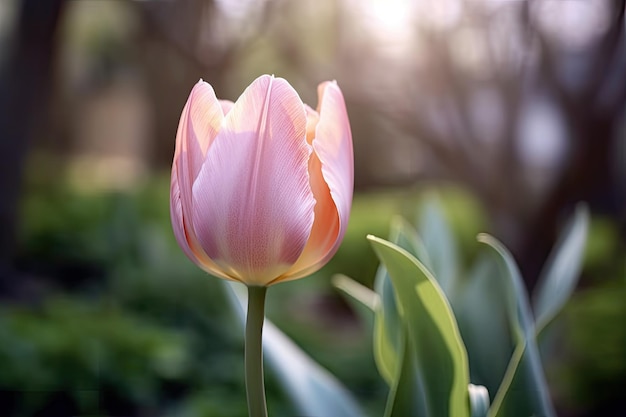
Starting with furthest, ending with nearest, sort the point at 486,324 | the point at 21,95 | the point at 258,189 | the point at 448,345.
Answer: the point at 21,95, the point at 486,324, the point at 448,345, the point at 258,189

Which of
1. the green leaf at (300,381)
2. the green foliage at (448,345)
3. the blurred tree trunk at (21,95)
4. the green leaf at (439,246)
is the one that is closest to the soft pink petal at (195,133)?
the green foliage at (448,345)

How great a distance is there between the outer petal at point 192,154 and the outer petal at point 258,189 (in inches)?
0.8

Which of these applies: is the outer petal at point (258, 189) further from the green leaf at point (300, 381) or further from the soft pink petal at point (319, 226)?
the green leaf at point (300, 381)

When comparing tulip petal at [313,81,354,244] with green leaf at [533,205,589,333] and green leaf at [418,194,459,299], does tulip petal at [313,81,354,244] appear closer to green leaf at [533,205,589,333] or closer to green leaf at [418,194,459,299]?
green leaf at [533,205,589,333]

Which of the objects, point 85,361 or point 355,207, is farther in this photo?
point 355,207

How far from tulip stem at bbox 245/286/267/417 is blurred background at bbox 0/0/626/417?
0.96ft

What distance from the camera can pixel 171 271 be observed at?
10.5 ft

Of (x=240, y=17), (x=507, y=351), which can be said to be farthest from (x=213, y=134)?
(x=240, y=17)

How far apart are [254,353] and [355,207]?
18.8ft

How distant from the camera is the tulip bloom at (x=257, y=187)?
47 cm

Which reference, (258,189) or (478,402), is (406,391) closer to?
(478,402)

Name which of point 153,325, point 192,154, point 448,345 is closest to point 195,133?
point 192,154

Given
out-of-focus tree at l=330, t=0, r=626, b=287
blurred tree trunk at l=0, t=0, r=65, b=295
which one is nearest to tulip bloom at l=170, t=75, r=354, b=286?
out-of-focus tree at l=330, t=0, r=626, b=287

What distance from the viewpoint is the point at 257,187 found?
0.47 meters
